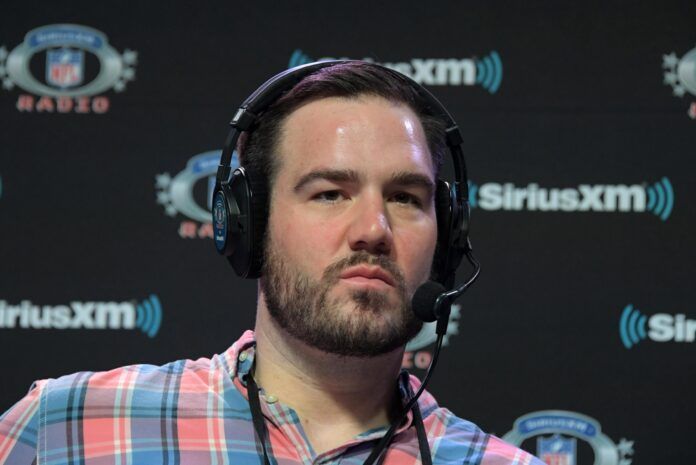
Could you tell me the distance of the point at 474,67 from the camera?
2508 millimetres

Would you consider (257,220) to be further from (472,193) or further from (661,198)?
(661,198)

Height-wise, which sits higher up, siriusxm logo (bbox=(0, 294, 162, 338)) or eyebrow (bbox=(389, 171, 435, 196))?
eyebrow (bbox=(389, 171, 435, 196))

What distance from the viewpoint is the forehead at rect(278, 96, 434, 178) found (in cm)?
137

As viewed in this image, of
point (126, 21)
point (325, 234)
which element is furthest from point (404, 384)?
point (126, 21)

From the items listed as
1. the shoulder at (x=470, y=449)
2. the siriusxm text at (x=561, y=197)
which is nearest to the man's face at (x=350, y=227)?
the shoulder at (x=470, y=449)

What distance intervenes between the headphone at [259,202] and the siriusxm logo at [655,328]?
108 centimetres

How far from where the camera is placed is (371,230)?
1.31 meters

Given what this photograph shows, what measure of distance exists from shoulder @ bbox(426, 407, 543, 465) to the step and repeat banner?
959mm

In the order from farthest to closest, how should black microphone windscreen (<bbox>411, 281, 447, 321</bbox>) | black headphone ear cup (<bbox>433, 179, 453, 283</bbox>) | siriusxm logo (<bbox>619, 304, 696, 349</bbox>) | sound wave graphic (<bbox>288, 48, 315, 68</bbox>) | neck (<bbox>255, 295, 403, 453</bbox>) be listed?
sound wave graphic (<bbox>288, 48, 315, 68</bbox>) → siriusxm logo (<bbox>619, 304, 696, 349</bbox>) → black headphone ear cup (<bbox>433, 179, 453, 283</bbox>) → neck (<bbox>255, 295, 403, 453</bbox>) → black microphone windscreen (<bbox>411, 281, 447, 321</bbox>)

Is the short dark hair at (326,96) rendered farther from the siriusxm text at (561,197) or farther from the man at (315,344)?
the siriusxm text at (561,197)

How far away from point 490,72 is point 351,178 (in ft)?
4.16

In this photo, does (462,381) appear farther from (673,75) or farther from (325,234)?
(325,234)

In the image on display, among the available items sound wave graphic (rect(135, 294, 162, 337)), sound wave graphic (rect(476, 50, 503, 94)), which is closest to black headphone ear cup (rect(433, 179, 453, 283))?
sound wave graphic (rect(476, 50, 503, 94))

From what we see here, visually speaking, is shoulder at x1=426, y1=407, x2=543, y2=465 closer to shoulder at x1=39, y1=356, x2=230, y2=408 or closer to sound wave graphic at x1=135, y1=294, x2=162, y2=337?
shoulder at x1=39, y1=356, x2=230, y2=408
